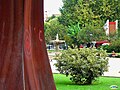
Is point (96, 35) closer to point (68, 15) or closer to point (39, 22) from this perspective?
point (68, 15)

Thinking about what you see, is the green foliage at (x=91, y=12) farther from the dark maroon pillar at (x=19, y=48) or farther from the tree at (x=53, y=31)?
the dark maroon pillar at (x=19, y=48)

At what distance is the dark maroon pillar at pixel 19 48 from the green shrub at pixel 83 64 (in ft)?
19.1

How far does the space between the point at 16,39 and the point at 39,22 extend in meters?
0.34

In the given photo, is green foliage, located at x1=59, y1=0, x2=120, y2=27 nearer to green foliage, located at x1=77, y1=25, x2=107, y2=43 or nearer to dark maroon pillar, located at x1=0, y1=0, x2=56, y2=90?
green foliage, located at x1=77, y1=25, x2=107, y2=43

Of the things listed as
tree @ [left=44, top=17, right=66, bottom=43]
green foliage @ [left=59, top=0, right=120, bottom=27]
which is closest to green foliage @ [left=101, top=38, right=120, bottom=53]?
tree @ [left=44, top=17, right=66, bottom=43]

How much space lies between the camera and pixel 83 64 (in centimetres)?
932

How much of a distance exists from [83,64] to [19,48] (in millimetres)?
6033

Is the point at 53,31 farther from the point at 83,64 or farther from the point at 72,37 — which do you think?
the point at 83,64

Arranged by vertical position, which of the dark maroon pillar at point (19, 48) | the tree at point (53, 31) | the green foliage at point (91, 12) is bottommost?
the dark maroon pillar at point (19, 48)

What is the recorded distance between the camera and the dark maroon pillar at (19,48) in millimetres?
3311

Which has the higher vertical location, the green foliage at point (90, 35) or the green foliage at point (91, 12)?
the green foliage at point (91, 12)

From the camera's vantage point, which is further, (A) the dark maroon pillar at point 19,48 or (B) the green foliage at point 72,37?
(B) the green foliage at point 72,37

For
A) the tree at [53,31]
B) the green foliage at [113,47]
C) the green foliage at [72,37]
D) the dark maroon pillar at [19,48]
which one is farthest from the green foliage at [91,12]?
the dark maroon pillar at [19,48]

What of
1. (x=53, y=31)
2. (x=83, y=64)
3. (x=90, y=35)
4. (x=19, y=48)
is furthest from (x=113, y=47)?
(x=19, y=48)
